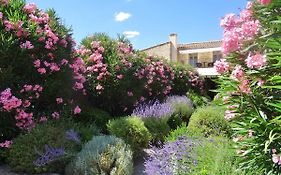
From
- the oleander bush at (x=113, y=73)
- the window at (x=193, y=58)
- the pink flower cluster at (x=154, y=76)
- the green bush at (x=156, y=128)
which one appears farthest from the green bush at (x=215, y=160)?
the window at (x=193, y=58)

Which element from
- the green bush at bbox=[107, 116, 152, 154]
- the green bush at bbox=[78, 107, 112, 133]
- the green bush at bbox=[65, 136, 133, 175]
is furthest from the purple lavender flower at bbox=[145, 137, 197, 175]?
the green bush at bbox=[78, 107, 112, 133]

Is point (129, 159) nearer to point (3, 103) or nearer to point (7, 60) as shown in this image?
point (3, 103)

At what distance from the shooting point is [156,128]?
9688 millimetres

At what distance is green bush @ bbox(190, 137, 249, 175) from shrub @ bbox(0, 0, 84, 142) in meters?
3.19

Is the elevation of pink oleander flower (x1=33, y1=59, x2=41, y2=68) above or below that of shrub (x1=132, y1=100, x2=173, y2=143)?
above

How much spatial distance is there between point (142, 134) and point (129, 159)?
1973 millimetres

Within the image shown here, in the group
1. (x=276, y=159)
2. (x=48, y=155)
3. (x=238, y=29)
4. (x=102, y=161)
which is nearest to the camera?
(x=276, y=159)

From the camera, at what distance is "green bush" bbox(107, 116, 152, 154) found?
820cm

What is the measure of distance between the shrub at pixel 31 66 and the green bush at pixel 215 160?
319cm

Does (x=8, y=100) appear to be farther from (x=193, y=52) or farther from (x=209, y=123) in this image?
(x=193, y=52)

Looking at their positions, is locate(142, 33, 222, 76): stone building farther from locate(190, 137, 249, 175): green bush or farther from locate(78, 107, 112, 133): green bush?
locate(190, 137, 249, 175): green bush

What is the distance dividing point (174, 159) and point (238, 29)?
6.87 ft

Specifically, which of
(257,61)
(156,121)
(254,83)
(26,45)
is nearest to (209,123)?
(156,121)

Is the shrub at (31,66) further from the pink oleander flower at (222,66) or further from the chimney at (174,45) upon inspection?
the chimney at (174,45)
